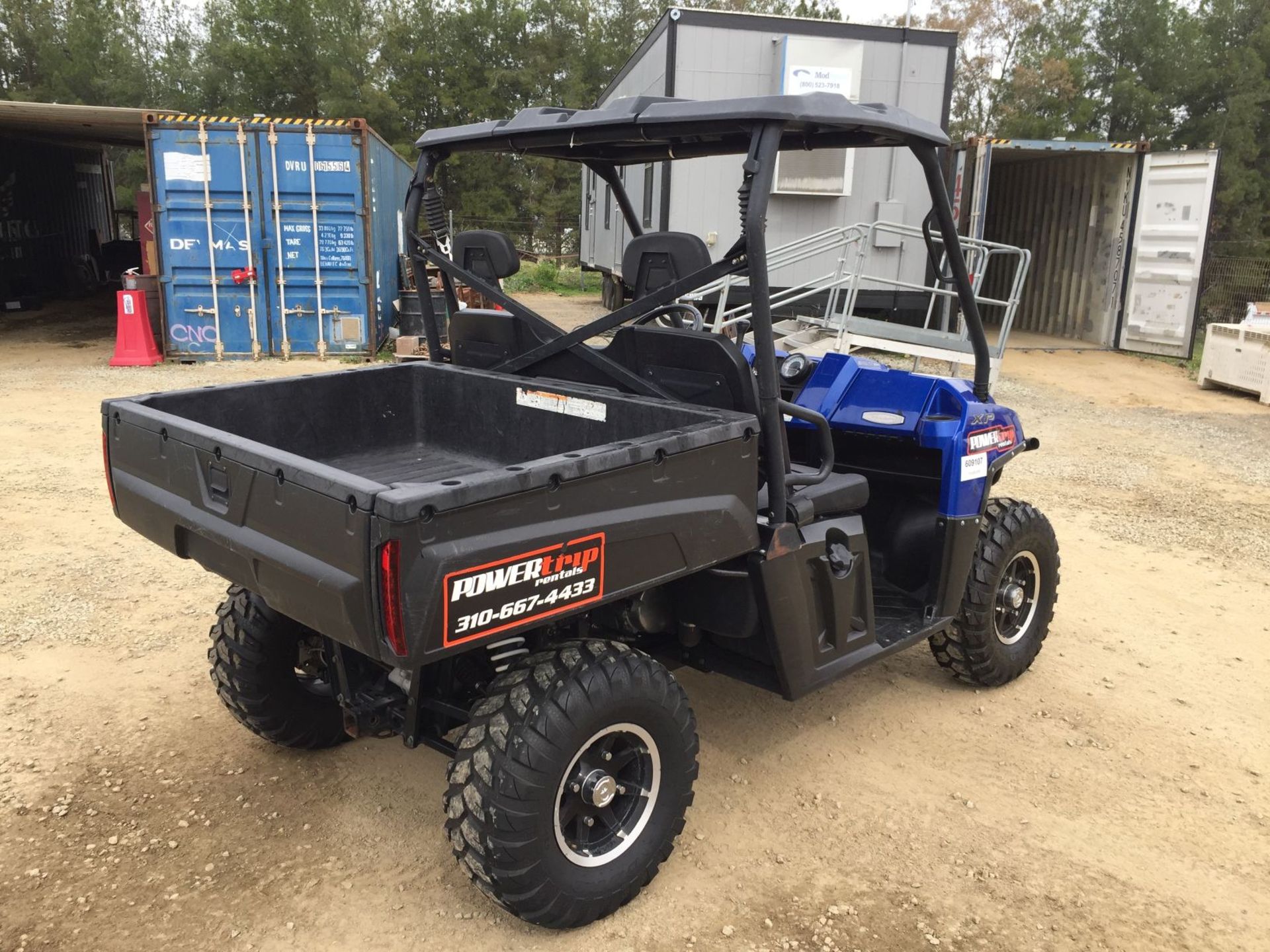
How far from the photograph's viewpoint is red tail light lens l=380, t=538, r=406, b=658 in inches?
83.9

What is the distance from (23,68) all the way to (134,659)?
3995 centimetres

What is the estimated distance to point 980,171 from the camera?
42.0 feet

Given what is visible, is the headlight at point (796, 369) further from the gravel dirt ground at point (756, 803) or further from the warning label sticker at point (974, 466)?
the gravel dirt ground at point (756, 803)

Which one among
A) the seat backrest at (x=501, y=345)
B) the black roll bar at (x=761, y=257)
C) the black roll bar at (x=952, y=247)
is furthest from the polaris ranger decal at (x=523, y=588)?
the black roll bar at (x=952, y=247)

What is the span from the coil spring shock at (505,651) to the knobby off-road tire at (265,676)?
768 millimetres

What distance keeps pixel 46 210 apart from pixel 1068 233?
18634 mm

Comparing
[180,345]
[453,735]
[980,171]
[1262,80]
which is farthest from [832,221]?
[1262,80]

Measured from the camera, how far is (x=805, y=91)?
11.1 meters

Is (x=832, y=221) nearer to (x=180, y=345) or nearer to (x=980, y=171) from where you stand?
(x=980, y=171)

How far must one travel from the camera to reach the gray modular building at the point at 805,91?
11086 millimetres

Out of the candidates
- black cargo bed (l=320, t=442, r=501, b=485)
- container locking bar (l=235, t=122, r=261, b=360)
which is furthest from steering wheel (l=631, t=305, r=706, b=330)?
container locking bar (l=235, t=122, r=261, b=360)

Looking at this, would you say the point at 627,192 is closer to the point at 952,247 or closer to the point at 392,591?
the point at 952,247

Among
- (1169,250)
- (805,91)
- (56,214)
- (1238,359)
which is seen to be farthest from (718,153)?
(56,214)

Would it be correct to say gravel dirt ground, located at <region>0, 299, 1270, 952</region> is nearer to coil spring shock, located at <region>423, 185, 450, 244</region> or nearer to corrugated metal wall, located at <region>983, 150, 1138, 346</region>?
coil spring shock, located at <region>423, 185, 450, 244</region>
